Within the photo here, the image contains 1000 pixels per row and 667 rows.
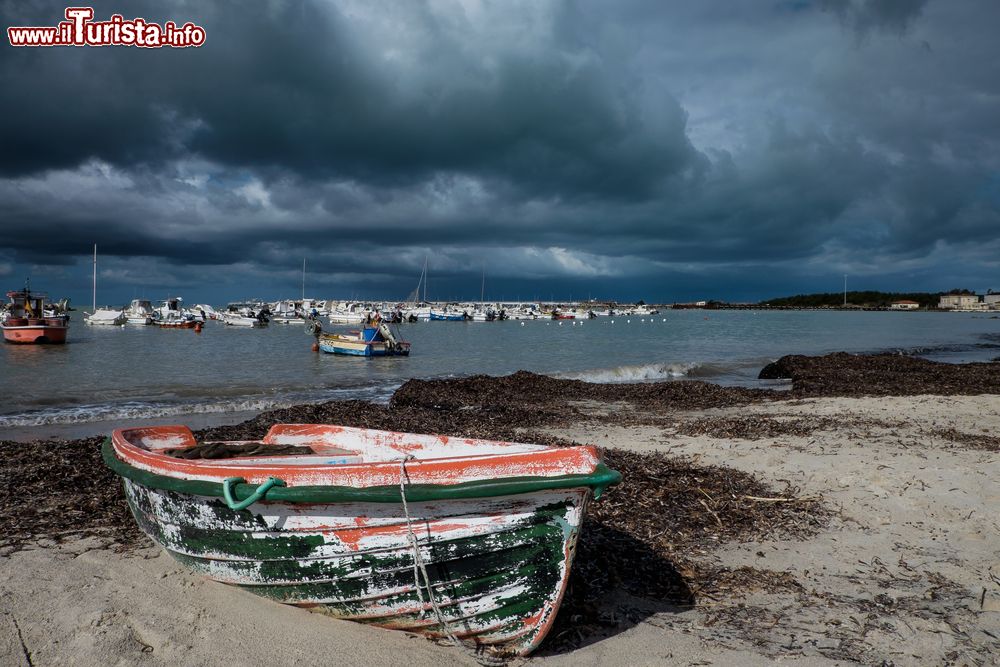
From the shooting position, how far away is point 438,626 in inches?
179

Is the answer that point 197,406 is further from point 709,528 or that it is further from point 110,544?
point 709,528

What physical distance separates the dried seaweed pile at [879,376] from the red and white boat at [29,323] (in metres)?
49.1

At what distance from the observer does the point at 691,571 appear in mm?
5949

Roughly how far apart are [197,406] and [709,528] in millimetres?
17382

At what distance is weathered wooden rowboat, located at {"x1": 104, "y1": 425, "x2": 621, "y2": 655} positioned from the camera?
162 inches

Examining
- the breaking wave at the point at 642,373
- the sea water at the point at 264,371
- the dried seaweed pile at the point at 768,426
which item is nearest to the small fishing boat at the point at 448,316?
the sea water at the point at 264,371

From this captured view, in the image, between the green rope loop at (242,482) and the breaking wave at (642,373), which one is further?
the breaking wave at (642,373)

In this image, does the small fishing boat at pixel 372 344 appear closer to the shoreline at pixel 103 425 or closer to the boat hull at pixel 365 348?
the boat hull at pixel 365 348

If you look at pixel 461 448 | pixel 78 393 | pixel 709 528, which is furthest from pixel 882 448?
pixel 78 393

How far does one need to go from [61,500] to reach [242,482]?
18.0 feet

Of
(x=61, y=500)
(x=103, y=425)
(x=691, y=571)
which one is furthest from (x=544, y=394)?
(x=691, y=571)

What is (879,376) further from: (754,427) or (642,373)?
(754,427)

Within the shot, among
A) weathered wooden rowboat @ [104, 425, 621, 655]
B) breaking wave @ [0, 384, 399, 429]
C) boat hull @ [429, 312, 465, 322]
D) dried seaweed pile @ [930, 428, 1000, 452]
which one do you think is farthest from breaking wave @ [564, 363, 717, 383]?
boat hull @ [429, 312, 465, 322]

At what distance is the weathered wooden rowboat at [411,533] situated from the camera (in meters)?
4.12
